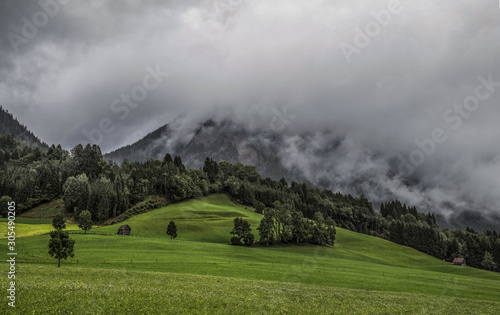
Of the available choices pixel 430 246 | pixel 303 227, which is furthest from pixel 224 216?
pixel 430 246

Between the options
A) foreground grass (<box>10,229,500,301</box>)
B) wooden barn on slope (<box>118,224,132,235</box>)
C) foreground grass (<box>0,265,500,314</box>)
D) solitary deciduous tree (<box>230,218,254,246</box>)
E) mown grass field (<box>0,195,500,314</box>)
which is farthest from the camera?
wooden barn on slope (<box>118,224,132,235</box>)

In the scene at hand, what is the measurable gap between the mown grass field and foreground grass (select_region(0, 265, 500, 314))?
0.29ft

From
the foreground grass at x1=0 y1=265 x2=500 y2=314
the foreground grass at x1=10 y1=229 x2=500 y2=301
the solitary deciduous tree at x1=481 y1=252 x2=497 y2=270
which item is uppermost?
the foreground grass at x1=0 y1=265 x2=500 y2=314

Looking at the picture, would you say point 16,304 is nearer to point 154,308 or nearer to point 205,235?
point 154,308

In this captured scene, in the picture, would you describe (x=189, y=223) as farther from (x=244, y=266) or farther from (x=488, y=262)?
(x=488, y=262)

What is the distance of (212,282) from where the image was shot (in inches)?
1489

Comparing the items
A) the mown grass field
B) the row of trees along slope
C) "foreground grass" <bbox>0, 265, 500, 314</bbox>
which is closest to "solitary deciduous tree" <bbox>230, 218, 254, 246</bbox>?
the mown grass field

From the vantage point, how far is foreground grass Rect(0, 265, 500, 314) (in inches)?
834

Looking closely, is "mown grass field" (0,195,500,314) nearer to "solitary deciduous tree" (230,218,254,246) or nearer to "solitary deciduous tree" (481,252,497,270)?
"solitary deciduous tree" (230,218,254,246)

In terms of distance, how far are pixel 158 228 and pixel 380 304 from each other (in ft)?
324

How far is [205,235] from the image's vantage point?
111 metres

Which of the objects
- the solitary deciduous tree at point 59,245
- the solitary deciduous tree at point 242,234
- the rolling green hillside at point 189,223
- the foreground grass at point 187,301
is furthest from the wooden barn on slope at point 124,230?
the foreground grass at point 187,301

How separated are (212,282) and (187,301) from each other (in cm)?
1318

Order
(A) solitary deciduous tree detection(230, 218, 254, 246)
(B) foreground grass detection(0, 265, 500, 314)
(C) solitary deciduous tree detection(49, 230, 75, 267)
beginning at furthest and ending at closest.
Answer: (A) solitary deciduous tree detection(230, 218, 254, 246) < (C) solitary deciduous tree detection(49, 230, 75, 267) < (B) foreground grass detection(0, 265, 500, 314)
